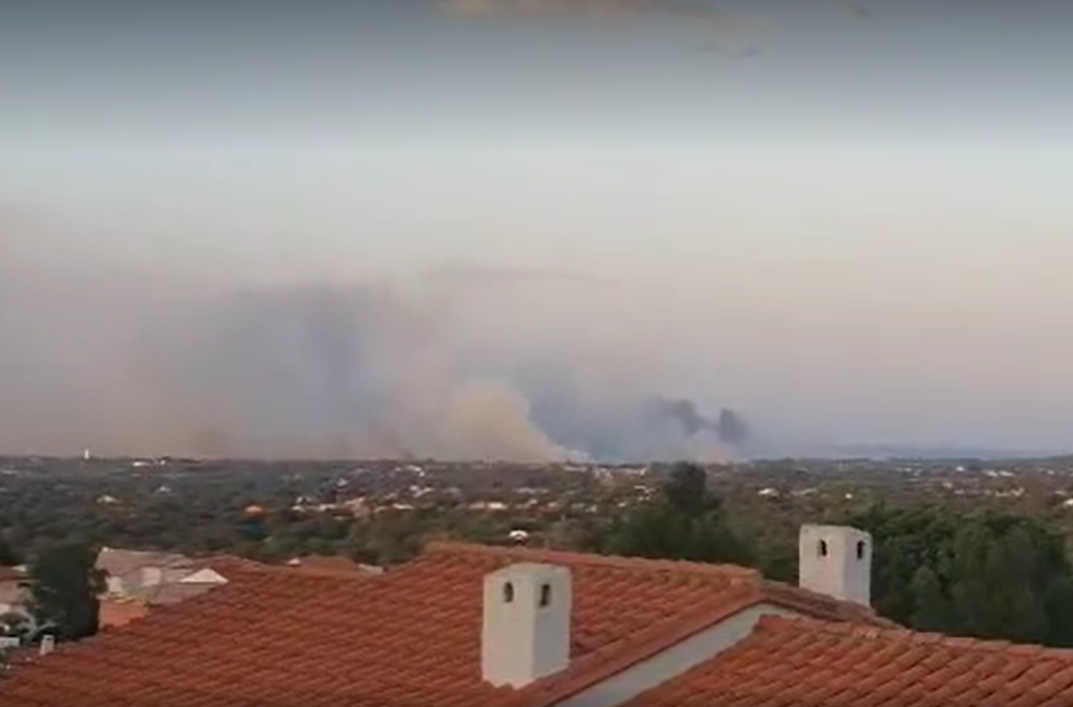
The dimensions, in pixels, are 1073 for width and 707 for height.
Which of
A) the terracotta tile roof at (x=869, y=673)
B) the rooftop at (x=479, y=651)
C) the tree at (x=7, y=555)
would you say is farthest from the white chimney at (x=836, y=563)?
the tree at (x=7, y=555)

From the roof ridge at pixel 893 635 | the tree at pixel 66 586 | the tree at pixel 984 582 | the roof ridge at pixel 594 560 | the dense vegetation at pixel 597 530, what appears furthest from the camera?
the tree at pixel 66 586

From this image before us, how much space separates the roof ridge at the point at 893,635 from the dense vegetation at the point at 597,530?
812 centimetres

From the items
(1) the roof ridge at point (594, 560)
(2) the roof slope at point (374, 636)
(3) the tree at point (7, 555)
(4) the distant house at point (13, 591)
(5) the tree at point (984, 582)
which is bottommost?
(4) the distant house at point (13, 591)

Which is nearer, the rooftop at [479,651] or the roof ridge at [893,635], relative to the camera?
the rooftop at [479,651]

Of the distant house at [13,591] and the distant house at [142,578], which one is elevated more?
the distant house at [142,578]

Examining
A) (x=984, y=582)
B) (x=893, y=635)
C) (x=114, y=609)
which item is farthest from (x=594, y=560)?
(x=114, y=609)

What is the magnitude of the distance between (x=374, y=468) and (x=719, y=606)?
19484mm

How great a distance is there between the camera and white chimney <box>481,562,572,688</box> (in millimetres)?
5805

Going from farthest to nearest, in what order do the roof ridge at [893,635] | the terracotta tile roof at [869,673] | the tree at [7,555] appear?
the tree at [7,555] → the roof ridge at [893,635] → the terracotta tile roof at [869,673]

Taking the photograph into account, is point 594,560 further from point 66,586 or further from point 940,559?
point 66,586

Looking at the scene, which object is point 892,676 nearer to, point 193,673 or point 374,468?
point 193,673

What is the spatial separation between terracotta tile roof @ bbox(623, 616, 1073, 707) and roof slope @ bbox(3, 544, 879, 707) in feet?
0.66

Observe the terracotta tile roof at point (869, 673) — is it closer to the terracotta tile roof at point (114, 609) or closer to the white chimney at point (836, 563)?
the white chimney at point (836, 563)

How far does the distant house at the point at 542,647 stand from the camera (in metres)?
5.77
